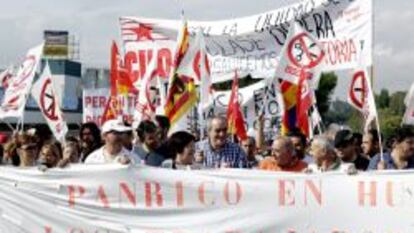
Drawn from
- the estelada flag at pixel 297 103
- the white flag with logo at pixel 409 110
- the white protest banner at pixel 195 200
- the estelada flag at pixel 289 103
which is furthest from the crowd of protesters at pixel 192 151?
the estelada flag at pixel 289 103

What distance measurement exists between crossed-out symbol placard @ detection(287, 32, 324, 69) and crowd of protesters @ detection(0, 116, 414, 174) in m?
1.88

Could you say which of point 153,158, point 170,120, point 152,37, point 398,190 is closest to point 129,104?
point 152,37

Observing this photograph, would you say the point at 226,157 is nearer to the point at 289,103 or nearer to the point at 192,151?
the point at 192,151

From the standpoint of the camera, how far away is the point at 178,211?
7.87 metres

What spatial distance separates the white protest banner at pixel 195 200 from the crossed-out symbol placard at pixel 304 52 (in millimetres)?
3923

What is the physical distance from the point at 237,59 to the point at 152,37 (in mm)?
1320

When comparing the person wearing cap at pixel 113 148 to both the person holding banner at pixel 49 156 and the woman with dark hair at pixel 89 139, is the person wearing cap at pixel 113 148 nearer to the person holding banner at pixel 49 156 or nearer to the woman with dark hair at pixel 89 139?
the person holding banner at pixel 49 156

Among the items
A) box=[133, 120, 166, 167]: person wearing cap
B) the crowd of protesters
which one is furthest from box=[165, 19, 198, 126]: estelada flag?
box=[133, 120, 166, 167]: person wearing cap

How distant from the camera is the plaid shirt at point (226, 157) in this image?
8914 mm

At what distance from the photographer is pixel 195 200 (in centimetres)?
788

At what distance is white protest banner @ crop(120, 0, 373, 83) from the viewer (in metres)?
13.3

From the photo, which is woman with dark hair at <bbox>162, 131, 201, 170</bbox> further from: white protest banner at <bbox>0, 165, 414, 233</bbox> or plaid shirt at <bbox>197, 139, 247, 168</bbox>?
plaid shirt at <bbox>197, 139, 247, 168</bbox>

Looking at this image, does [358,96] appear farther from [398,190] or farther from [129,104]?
[129,104]

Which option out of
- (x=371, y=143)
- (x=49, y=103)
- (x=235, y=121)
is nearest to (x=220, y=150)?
(x=371, y=143)
